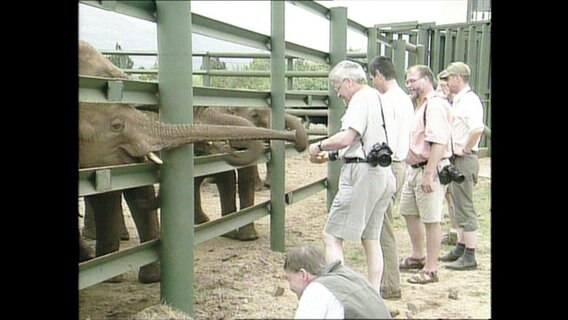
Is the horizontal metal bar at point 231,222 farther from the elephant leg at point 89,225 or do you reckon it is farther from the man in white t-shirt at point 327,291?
the man in white t-shirt at point 327,291

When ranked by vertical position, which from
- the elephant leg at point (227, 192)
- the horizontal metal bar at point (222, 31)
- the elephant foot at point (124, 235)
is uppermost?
the horizontal metal bar at point (222, 31)

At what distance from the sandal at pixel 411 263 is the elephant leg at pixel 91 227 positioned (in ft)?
2.68

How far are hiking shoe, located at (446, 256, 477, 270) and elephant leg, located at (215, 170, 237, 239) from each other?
2.12ft

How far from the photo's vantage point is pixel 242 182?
2.41m

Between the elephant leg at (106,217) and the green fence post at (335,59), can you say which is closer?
the green fence post at (335,59)

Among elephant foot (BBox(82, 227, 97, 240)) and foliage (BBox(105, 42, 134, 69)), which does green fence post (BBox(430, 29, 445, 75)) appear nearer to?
foliage (BBox(105, 42, 134, 69))

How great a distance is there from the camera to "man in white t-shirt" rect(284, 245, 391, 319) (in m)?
1.53

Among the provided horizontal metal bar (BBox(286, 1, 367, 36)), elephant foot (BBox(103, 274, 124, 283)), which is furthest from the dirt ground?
horizontal metal bar (BBox(286, 1, 367, 36))

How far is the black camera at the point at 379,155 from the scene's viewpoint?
1.91 metres

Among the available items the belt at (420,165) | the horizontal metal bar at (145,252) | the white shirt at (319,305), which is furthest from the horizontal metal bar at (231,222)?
the white shirt at (319,305)

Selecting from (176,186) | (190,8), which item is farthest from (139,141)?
(190,8)

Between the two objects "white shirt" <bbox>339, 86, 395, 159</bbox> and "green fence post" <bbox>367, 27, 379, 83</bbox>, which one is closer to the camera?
"white shirt" <bbox>339, 86, 395, 159</bbox>

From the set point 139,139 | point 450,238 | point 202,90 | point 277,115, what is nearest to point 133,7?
point 202,90
